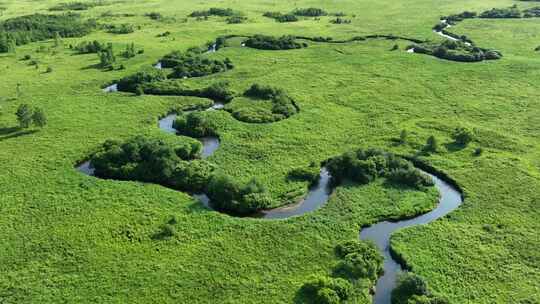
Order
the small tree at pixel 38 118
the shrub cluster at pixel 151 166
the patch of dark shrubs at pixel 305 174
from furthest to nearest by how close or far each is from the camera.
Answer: the small tree at pixel 38 118 < the patch of dark shrubs at pixel 305 174 < the shrub cluster at pixel 151 166

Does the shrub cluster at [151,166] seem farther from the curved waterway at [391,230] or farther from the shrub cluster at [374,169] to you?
the curved waterway at [391,230]

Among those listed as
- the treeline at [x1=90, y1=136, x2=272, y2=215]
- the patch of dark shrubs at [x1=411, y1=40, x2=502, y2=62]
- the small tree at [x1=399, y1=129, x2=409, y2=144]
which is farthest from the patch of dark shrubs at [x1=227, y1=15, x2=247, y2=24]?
the treeline at [x1=90, y1=136, x2=272, y2=215]

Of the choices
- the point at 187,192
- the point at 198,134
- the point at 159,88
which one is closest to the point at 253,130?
the point at 198,134

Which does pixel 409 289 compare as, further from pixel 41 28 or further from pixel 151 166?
pixel 41 28

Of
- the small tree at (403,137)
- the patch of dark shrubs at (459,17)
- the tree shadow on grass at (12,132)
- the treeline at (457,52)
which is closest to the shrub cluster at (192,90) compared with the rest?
the tree shadow on grass at (12,132)

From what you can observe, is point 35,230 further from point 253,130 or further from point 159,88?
point 159,88

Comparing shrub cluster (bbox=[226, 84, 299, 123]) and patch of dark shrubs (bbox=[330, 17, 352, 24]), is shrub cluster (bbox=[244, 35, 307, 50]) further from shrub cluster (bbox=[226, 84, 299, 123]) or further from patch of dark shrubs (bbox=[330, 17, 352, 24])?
shrub cluster (bbox=[226, 84, 299, 123])

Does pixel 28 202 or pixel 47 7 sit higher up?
pixel 47 7

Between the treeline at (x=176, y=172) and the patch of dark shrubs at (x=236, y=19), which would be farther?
→ the patch of dark shrubs at (x=236, y=19)

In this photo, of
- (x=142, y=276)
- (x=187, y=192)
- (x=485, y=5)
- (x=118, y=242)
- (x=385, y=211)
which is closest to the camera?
(x=142, y=276)
